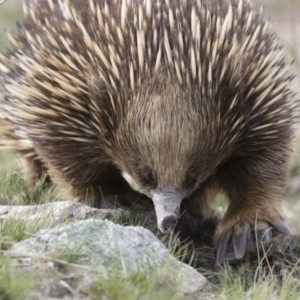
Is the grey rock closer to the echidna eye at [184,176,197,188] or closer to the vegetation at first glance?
the vegetation

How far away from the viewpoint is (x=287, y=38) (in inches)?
631

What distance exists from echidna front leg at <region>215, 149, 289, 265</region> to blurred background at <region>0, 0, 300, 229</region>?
52cm

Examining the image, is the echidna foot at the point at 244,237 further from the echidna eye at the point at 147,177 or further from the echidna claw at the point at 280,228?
the echidna eye at the point at 147,177

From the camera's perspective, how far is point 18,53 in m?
5.67

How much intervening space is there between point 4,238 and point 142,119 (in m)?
1.04

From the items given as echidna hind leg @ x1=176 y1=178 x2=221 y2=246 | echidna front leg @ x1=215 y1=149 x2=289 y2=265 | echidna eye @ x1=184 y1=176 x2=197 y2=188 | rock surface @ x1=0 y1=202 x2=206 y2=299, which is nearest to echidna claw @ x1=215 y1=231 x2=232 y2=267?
echidna front leg @ x1=215 y1=149 x2=289 y2=265

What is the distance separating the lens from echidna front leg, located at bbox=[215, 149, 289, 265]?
16.7ft

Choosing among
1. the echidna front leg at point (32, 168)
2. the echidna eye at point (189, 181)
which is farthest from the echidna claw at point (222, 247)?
the echidna front leg at point (32, 168)

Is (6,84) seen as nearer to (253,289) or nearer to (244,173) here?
(244,173)

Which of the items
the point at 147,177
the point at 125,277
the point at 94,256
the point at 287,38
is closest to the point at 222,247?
the point at 147,177

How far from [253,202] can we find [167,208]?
1031 millimetres

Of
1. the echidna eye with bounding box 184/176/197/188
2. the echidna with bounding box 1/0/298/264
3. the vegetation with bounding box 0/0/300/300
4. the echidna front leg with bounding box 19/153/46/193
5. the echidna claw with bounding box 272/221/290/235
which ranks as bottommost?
the vegetation with bounding box 0/0/300/300

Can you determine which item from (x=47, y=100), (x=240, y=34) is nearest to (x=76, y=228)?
(x=47, y=100)

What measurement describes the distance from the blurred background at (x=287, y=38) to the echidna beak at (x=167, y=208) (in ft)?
5.11
